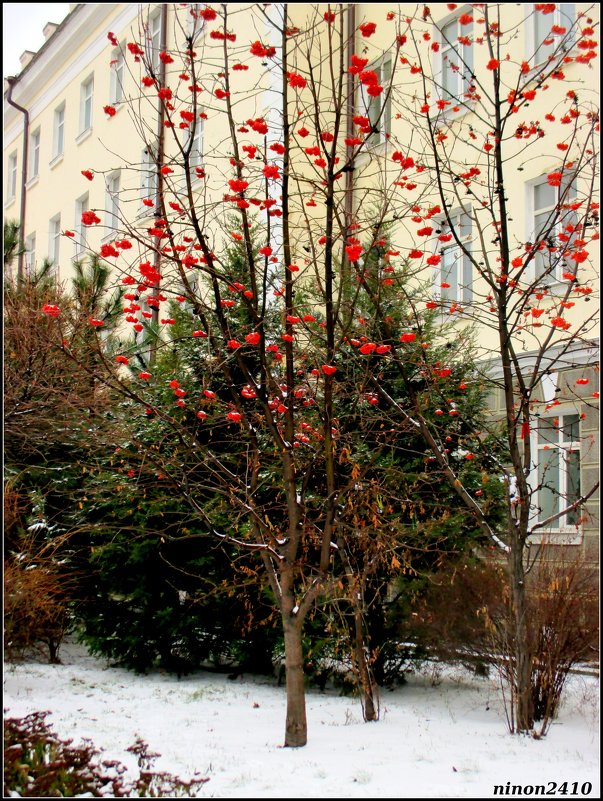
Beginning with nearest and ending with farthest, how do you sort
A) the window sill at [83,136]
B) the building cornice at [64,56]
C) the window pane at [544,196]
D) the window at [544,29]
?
the window at [544,29] → the window pane at [544,196] → the building cornice at [64,56] → the window sill at [83,136]

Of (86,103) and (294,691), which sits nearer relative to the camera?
(294,691)

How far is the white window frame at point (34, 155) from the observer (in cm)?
2433

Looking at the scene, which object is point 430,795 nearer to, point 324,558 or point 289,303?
point 324,558

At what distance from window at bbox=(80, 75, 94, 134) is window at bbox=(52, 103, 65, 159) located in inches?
58.3

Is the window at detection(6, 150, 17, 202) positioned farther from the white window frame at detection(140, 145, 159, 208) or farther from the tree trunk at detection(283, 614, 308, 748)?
the tree trunk at detection(283, 614, 308, 748)

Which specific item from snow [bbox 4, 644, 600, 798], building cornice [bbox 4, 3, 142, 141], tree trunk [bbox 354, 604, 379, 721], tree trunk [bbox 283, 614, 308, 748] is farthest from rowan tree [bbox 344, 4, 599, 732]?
building cornice [bbox 4, 3, 142, 141]

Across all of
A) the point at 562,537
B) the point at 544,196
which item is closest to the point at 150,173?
the point at 544,196

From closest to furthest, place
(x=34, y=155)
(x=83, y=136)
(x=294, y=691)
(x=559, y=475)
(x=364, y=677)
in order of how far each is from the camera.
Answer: (x=294, y=691)
(x=364, y=677)
(x=559, y=475)
(x=83, y=136)
(x=34, y=155)

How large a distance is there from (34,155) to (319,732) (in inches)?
874

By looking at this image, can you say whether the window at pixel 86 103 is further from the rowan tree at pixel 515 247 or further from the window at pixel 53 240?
the rowan tree at pixel 515 247

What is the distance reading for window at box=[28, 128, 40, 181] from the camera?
960 inches

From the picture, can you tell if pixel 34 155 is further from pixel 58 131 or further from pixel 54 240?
pixel 54 240

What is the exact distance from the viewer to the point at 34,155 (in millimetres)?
24672

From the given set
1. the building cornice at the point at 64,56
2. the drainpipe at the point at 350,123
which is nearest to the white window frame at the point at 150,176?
the drainpipe at the point at 350,123
